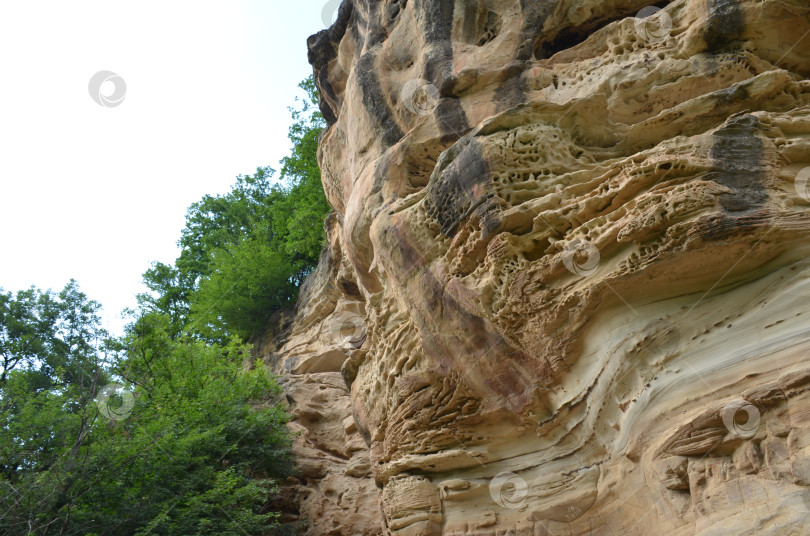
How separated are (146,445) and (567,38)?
8.25m

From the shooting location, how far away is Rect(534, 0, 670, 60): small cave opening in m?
8.12

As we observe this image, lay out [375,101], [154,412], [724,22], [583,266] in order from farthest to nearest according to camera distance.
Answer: [154,412] → [375,101] → [724,22] → [583,266]

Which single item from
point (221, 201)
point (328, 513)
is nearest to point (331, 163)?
point (328, 513)

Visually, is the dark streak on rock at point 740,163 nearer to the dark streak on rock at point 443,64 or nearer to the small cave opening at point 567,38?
the small cave opening at point 567,38

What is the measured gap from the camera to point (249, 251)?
56.2ft

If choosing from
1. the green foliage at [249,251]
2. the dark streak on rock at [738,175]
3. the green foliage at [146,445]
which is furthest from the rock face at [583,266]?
the green foliage at [249,251]

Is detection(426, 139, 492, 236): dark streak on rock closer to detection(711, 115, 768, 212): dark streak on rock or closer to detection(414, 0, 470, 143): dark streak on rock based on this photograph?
detection(414, 0, 470, 143): dark streak on rock

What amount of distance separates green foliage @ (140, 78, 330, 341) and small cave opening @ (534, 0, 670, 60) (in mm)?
8999

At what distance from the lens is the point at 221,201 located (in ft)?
70.7

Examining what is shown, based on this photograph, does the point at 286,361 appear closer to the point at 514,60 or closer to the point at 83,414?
the point at 83,414

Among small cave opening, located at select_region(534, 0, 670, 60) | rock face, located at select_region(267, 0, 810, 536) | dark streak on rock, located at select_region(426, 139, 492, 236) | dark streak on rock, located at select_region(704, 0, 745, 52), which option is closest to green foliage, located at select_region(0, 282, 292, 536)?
rock face, located at select_region(267, 0, 810, 536)

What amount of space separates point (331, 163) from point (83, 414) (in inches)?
223

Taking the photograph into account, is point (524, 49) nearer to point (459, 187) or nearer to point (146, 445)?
point (459, 187)

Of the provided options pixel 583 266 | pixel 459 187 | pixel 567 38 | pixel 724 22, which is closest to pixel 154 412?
pixel 459 187
